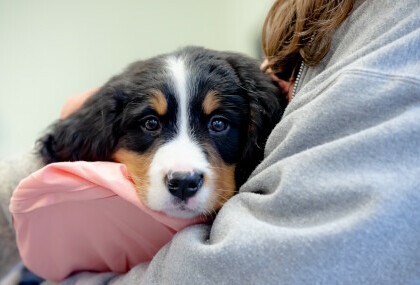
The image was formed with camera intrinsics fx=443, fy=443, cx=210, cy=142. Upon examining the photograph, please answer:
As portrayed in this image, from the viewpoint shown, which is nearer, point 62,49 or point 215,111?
point 215,111

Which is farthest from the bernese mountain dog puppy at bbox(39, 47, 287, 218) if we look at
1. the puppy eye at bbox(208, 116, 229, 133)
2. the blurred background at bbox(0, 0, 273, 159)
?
the blurred background at bbox(0, 0, 273, 159)

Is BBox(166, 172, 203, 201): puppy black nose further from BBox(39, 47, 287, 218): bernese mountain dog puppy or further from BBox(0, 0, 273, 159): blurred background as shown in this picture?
BBox(0, 0, 273, 159): blurred background

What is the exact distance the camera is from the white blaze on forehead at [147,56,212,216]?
99cm

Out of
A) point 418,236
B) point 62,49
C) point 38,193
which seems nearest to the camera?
point 418,236

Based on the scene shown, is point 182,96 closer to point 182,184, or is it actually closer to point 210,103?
point 210,103

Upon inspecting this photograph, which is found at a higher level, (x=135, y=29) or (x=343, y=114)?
(x=343, y=114)

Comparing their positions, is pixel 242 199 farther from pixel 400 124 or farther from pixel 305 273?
pixel 400 124

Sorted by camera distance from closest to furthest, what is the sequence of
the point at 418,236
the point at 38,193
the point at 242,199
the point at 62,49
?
1. the point at 418,236
2. the point at 242,199
3. the point at 38,193
4. the point at 62,49

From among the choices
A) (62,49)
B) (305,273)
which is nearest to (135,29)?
(62,49)

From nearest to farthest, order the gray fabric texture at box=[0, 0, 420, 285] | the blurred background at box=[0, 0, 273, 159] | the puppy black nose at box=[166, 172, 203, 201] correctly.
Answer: the gray fabric texture at box=[0, 0, 420, 285], the puppy black nose at box=[166, 172, 203, 201], the blurred background at box=[0, 0, 273, 159]

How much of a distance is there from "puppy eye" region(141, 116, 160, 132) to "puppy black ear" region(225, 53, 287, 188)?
0.77 ft

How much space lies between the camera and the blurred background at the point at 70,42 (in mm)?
2463

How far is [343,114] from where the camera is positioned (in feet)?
2.51

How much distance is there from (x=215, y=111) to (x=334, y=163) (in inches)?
18.2
